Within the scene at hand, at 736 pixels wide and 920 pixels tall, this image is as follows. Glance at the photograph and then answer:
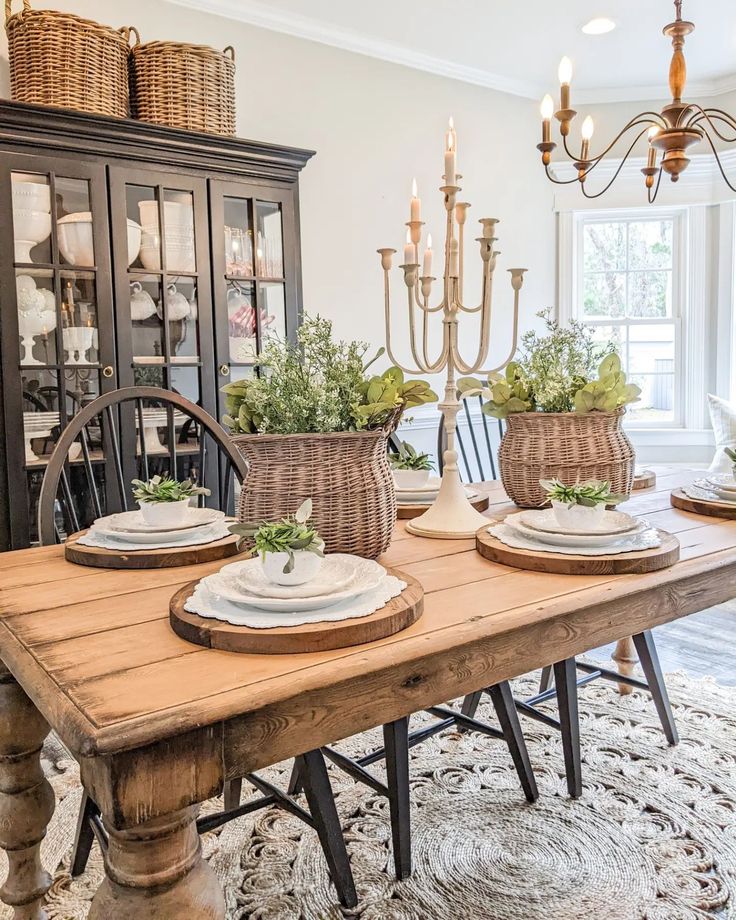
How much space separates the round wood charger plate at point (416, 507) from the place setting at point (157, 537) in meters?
0.40

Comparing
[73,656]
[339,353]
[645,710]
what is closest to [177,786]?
[73,656]

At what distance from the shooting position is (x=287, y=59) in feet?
11.0

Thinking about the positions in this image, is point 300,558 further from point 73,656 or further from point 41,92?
point 41,92

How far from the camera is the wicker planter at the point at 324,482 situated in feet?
3.99

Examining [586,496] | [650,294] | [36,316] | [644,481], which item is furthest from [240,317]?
[650,294]

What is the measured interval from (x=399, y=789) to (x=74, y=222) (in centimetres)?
202

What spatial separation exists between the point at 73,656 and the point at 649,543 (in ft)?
2.89

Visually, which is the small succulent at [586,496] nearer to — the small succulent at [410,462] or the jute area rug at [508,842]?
the small succulent at [410,462]

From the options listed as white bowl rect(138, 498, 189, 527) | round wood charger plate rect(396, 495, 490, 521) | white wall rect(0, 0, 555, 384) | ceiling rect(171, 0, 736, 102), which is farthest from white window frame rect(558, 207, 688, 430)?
white bowl rect(138, 498, 189, 527)

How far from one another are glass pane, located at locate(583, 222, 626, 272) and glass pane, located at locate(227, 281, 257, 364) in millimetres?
2318

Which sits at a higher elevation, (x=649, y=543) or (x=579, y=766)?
(x=649, y=543)

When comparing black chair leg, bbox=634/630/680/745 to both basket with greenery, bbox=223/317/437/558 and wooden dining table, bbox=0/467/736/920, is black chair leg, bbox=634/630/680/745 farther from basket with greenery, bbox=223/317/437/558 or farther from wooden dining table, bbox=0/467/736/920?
basket with greenery, bbox=223/317/437/558

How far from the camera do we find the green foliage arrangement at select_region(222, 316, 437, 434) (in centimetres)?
121

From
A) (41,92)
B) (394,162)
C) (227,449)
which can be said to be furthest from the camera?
(394,162)
